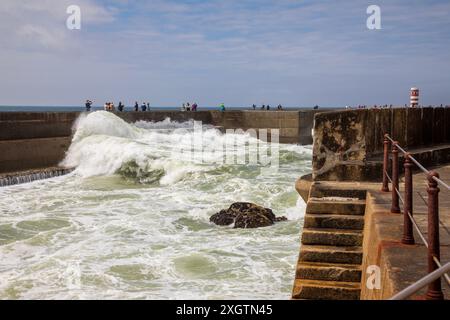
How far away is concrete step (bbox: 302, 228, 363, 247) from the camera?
4309 mm

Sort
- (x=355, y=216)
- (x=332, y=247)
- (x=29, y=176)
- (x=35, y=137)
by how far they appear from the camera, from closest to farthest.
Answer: (x=332, y=247) → (x=355, y=216) → (x=29, y=176) → (x=35, y=137)

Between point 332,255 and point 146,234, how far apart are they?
5144mm

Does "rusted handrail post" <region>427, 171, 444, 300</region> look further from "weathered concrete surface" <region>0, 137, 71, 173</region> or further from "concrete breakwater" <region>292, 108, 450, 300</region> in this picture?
"weathered concrete surface" <region>0, 137, 71, 173</region>

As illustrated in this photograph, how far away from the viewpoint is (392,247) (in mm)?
3211

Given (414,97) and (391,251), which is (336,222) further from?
(414,97)

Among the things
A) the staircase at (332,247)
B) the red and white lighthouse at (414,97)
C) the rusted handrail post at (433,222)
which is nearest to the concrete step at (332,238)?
the staircase at (332,247)

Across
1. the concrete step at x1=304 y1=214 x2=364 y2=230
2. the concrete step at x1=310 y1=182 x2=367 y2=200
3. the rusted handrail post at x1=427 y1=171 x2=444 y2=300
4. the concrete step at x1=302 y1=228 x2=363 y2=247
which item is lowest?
the concrete step at x1=302 y1=228 x2=363 y2=247

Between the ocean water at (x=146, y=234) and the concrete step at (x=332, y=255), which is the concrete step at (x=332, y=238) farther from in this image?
the ocean water at (x=146, y=234)

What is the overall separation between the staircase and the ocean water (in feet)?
5.15

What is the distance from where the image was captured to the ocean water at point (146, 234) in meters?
6.21

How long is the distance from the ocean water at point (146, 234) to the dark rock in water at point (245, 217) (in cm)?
20

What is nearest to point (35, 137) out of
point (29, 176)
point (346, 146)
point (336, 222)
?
point (29, 176)

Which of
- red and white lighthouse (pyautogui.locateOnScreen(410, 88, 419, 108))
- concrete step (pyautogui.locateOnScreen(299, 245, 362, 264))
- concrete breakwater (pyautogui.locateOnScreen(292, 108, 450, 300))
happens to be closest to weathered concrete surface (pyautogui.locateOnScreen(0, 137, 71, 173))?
red and white lighthouse (pyautogui.locateOnScreen(410, 88, 419, 108))
